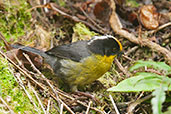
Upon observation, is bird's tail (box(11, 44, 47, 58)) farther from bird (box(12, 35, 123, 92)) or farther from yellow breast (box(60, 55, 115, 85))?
yellow breast (box(60, 55, 115, 85))

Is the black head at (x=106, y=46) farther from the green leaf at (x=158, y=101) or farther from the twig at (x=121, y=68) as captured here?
the green leaf at (x=158, y=101)

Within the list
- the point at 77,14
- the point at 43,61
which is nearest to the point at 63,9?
the point at 77,14

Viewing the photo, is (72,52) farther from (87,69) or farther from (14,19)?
(14,19)

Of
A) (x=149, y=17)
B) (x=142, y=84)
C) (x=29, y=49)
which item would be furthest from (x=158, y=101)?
(x=149, y=17)

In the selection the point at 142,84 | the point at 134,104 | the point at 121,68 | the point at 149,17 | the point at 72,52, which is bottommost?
the point at 134,104

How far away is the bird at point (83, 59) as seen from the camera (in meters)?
4.25

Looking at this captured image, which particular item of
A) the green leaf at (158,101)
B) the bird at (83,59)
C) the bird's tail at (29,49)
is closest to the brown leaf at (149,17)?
the bird at (83,59)

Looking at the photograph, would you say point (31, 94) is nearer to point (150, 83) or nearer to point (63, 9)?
point (150, 83)

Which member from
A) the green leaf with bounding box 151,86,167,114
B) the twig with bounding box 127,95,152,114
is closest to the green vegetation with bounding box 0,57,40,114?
the twig with bounding box 127,95,152,114

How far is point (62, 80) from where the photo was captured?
4.51 metres

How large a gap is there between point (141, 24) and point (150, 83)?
2.72 meters

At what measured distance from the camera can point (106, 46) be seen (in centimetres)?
A: 443

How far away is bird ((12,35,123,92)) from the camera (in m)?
4.25

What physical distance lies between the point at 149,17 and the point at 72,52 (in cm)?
232
